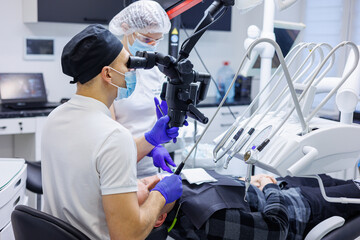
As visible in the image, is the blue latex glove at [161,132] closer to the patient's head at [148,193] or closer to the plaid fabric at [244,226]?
the patient's head at [148,193]

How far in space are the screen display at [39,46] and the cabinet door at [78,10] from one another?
0.29 meters

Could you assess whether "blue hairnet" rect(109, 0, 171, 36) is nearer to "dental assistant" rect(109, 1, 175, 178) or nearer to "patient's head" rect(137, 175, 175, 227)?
"dental assistant" rect(109, 1, 175, 178)

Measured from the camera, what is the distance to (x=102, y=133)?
1.08m

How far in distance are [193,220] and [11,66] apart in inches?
92.9

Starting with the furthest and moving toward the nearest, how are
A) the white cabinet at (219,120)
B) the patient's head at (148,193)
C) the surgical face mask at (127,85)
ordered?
the white cabinet at (219,120), the patient's head at (148,193), the surgical face mask at (127,85)

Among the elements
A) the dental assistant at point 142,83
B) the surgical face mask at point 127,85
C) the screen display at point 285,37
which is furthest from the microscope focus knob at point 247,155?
the screen display at point 285,37

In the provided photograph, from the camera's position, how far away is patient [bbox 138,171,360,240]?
1.29 meters

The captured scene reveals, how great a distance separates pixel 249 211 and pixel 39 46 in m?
2.43

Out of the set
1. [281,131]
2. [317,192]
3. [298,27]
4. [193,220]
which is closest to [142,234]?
[193,220]

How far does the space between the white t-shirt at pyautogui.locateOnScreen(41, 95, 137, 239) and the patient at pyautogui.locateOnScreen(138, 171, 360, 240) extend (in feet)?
0.97

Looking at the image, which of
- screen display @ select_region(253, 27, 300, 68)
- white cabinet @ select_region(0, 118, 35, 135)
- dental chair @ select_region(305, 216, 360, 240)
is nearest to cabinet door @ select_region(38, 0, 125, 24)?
white cabinet @ select_region(0, 118, 35, 135)

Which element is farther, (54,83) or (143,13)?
(54,83)

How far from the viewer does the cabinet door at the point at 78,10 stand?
9.46ft

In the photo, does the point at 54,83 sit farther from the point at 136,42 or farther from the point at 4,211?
the point at 4,211
